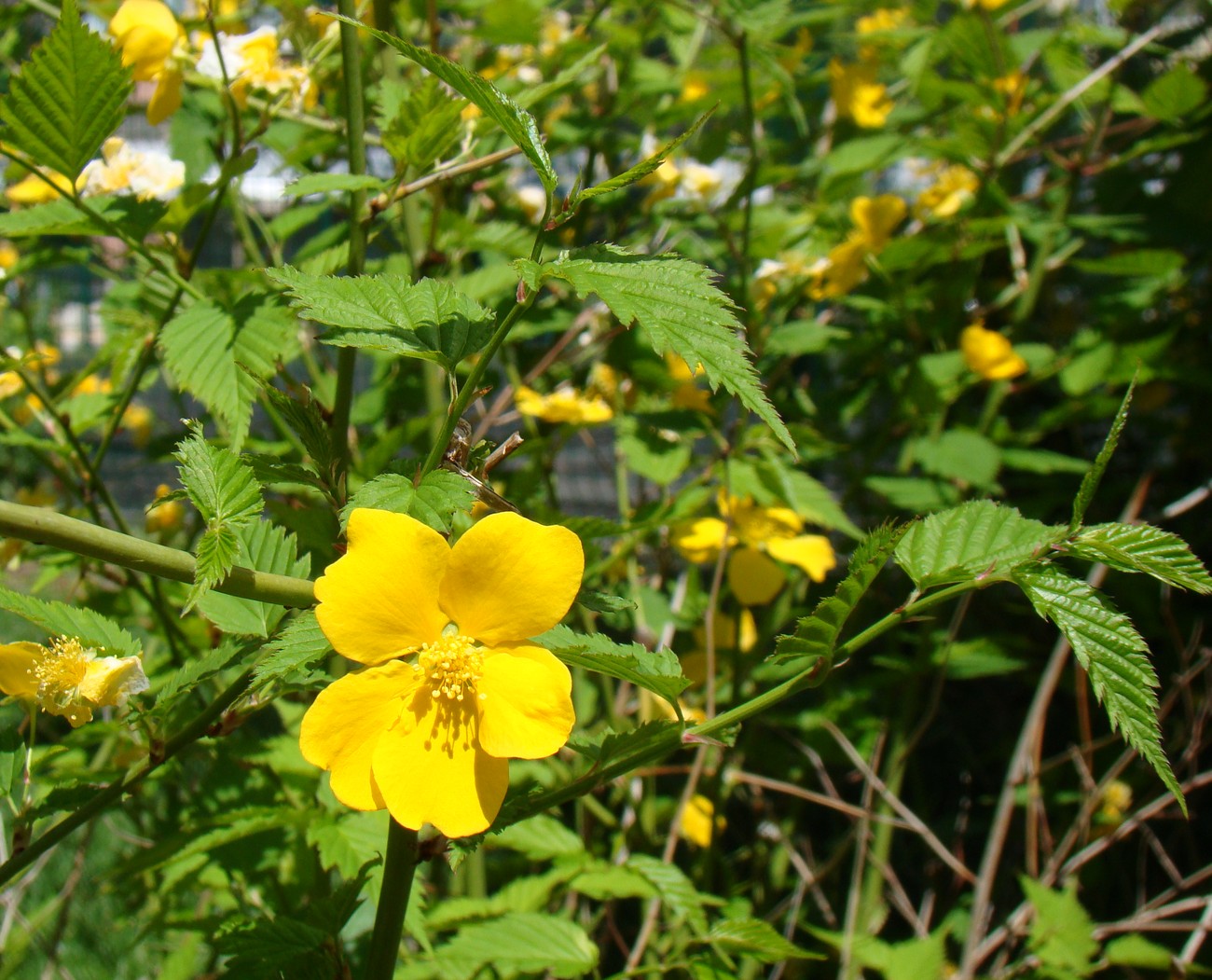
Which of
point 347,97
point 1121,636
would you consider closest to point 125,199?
point 347,97

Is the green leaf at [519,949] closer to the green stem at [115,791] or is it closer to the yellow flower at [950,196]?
the green stem at [115,791]

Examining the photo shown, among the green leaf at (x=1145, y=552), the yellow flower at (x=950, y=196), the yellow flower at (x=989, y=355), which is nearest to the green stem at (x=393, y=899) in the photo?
the green leaf at (x=1145, y=552)

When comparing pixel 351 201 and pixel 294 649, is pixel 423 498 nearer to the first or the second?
pixel 294 649

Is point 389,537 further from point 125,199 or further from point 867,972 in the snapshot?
point 867,972

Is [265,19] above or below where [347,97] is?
above

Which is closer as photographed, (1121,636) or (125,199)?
(1121,636)

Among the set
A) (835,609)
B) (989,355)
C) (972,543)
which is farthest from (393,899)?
(989,355)

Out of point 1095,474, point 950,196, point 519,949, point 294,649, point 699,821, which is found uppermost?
point 950,196
